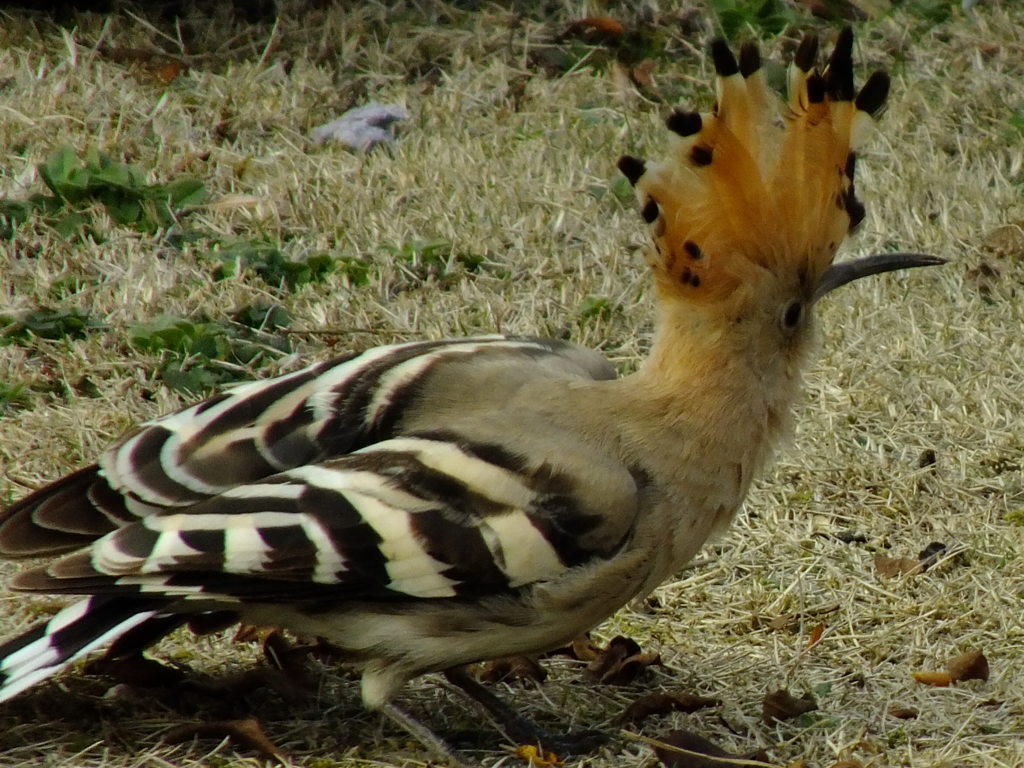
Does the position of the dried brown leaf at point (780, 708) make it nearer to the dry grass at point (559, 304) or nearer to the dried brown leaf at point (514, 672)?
the dry grass at point (559, 304)

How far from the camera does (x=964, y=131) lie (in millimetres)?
Result: 5719

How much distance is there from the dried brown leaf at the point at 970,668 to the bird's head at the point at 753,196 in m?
0.77

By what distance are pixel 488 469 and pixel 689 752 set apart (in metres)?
0.65

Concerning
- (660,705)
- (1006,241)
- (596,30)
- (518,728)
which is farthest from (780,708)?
(596,30)

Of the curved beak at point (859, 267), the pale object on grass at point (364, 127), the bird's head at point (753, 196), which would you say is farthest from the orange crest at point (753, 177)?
the pale object on grass at point (364, 127)

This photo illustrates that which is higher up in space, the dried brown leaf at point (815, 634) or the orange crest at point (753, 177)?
the orange crest at point (753, 177)

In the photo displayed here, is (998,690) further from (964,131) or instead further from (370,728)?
(964,131)

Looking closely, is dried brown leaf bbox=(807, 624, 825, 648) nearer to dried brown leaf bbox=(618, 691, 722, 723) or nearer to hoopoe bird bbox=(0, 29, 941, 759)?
dried brown leaf bbox=(618, 691, 722, 723)

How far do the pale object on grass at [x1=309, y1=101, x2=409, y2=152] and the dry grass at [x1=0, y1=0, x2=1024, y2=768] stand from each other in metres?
0.09

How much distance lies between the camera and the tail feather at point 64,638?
290 cm

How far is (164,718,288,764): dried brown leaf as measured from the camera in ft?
9.95

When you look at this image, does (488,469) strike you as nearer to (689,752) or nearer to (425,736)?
(425,736)

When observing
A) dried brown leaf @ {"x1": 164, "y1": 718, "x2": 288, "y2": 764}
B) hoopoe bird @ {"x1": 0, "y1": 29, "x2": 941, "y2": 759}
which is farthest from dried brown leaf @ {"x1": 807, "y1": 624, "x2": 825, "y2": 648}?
dried brown leaf @ {"x1": 164, "y1": 718, "x2": 288, "y2": 764}

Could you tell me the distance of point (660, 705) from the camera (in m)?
3.27
